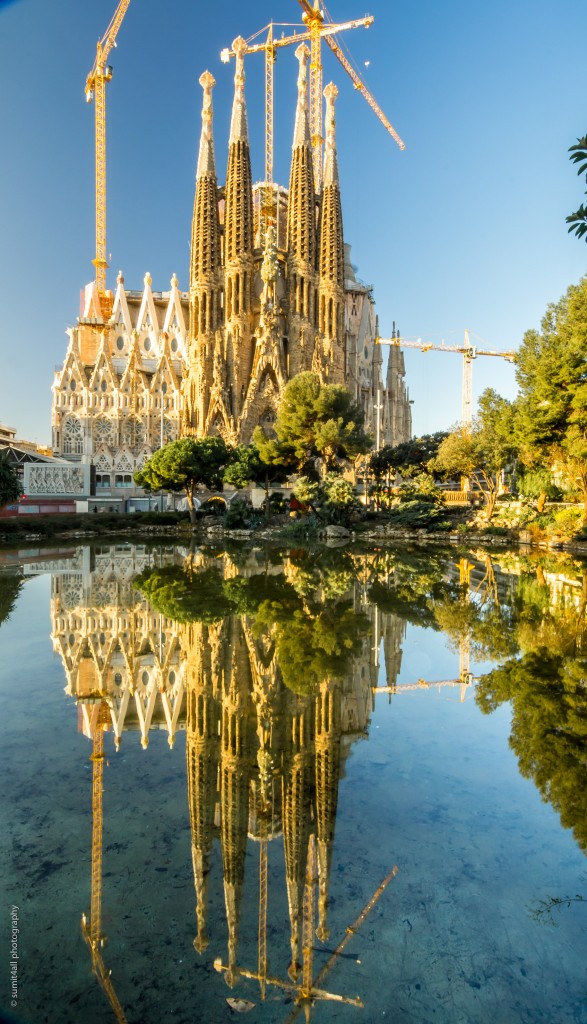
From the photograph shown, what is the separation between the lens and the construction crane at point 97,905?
7.09 feet

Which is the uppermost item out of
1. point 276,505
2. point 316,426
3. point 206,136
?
point 206,136

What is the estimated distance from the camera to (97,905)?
259 centimetres

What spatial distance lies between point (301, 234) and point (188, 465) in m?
24.6

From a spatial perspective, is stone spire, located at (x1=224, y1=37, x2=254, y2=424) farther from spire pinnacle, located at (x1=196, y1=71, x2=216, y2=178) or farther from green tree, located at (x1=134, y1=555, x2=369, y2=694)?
green tree, located at (x1=134, y1=555, x2=369, y2=694)

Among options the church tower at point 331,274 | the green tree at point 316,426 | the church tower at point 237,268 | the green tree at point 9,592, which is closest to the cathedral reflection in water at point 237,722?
the green tree at point 9,592

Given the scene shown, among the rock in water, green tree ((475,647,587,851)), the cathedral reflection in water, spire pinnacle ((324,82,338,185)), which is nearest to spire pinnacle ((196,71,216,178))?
spire pinnacle ((324,82,338,185))

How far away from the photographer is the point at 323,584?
1159 centimetres

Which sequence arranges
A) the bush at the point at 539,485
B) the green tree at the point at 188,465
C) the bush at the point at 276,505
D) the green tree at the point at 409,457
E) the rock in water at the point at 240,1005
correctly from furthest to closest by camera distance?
the green tree at the point at 409,457 < the bush at the point at 276,505 < the green tree at the point at 188,465 < the bush at the point at 539,485 < the rock in water at the point at 240,1005

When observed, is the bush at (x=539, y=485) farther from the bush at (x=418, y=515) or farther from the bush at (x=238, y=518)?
the bush at (x=238, y=518)

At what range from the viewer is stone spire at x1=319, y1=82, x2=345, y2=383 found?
1769 inches

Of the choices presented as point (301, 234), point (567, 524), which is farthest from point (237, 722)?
point (301, 234)

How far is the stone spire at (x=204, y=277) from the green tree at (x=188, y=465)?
41.1ft

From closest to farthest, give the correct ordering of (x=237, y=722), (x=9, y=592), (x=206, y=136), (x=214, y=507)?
1. (x=237, y=722)
2. (x=9, y=592)
3. (x=214, y=507)
4. (x=206, y=136)

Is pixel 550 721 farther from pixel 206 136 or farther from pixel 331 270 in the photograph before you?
pixel 206 136
